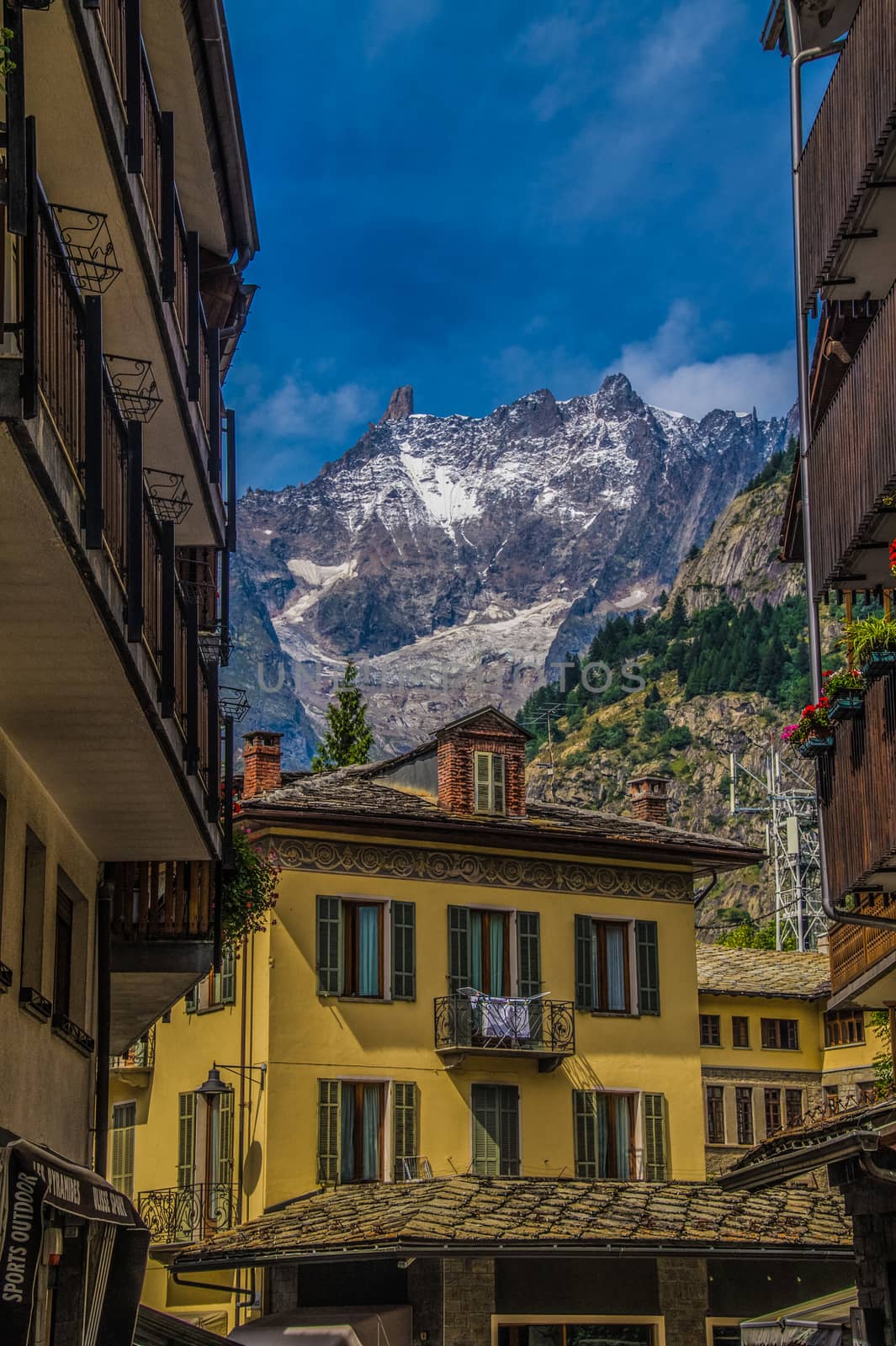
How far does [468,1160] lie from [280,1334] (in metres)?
7.96

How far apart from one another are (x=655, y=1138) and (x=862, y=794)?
1952 cm

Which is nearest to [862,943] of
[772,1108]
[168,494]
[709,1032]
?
[168,494]

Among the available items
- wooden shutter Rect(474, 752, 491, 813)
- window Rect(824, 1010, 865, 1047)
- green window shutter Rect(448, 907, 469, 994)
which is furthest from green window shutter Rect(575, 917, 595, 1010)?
window Rect(824, 1010, 865, 1047)

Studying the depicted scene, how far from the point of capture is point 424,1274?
83.5ft

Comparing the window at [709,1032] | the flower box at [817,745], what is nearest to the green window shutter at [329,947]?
the flower box at [817,745]

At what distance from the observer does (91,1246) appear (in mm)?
11805

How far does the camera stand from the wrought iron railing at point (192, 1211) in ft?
103

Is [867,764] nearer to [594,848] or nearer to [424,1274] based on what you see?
[424,1274]

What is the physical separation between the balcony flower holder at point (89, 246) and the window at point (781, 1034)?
36.5 metres

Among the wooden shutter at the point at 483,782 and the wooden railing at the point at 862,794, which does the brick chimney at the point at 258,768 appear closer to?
the wooden shutter at the point at 483,782

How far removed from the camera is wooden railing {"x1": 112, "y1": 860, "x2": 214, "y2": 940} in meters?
16.3

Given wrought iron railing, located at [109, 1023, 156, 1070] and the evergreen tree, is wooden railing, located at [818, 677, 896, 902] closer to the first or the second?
wrought iron railing, located at [109, 1023, 156, 1070]

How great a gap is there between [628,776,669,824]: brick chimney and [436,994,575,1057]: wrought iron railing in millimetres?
8506

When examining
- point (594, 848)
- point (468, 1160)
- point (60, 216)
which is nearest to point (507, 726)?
point (594, 848)
